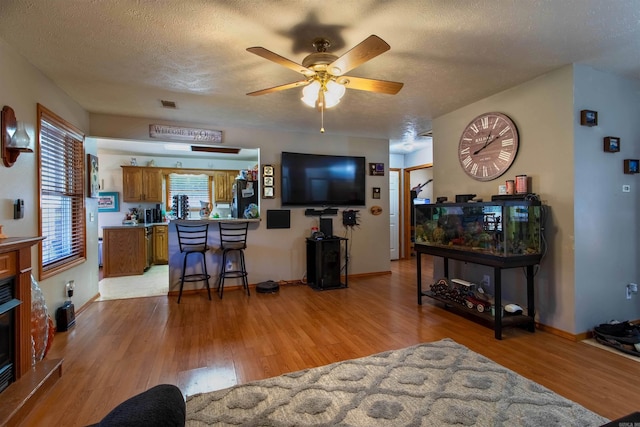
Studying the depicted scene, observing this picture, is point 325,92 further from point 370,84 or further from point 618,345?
point 618,345

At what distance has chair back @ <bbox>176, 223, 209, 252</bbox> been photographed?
13.6 feet

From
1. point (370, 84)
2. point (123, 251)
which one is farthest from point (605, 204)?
point (123, 251)

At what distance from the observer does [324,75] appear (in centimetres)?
228

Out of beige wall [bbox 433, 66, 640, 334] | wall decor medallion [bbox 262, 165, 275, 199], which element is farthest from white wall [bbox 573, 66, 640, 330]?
wall decor medallion [bbox 262, 165, 275, 199]

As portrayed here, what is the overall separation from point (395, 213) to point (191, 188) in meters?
4.74

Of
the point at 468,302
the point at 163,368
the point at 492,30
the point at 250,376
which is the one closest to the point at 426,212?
the point at 468,302

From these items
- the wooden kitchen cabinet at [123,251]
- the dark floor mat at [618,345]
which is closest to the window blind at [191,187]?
the wooden kitchen cabinet at [123,251]

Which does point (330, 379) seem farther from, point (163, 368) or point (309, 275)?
point (309, 275)

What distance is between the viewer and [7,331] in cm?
194

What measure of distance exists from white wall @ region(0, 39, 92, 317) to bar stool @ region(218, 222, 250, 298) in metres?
1.67

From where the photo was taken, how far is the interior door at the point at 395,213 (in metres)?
6.90

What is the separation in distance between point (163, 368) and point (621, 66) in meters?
4.66

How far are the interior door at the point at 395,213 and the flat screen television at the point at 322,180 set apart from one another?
1.81m

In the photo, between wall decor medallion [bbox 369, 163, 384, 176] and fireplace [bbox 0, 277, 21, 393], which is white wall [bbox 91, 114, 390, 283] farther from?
fireplace [bbox 0, 277, 21, 393]
